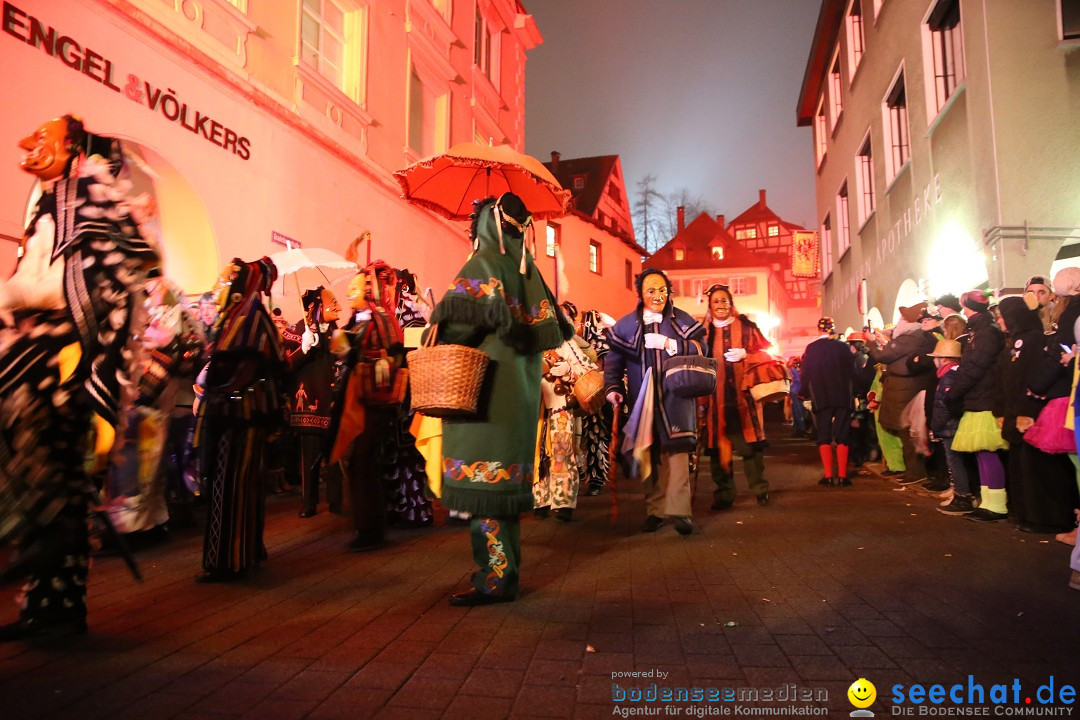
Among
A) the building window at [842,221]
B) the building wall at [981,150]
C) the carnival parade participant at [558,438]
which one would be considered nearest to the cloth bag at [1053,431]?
the carnival parade participant at [558,438]

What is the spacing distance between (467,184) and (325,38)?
8046mm

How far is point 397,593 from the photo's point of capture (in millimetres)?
4094

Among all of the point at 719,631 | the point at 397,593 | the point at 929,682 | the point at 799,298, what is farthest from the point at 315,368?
the point at 799,298

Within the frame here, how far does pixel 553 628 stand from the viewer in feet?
11.1

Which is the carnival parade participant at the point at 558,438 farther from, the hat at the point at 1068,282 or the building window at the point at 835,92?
the building window at the point at 835,92

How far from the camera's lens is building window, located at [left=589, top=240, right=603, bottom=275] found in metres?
36.1

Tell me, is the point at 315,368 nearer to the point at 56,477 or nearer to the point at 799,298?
the point at 56,477

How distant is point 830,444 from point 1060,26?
6292 millimetres

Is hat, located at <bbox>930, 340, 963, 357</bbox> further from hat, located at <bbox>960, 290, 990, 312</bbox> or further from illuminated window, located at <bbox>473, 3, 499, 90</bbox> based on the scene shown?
illuminated window, located at <bbox>473, 3, 499, 90</bbox>

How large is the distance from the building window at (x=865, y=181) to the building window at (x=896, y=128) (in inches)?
89.1

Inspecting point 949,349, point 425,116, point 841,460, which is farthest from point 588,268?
point 949,349

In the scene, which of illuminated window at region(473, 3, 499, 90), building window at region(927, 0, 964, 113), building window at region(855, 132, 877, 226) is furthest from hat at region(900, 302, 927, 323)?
illuminated window at region(473, 3, 499, 90)

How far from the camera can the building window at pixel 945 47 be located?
1119 cm

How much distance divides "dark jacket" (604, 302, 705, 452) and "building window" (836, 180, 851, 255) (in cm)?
1691
